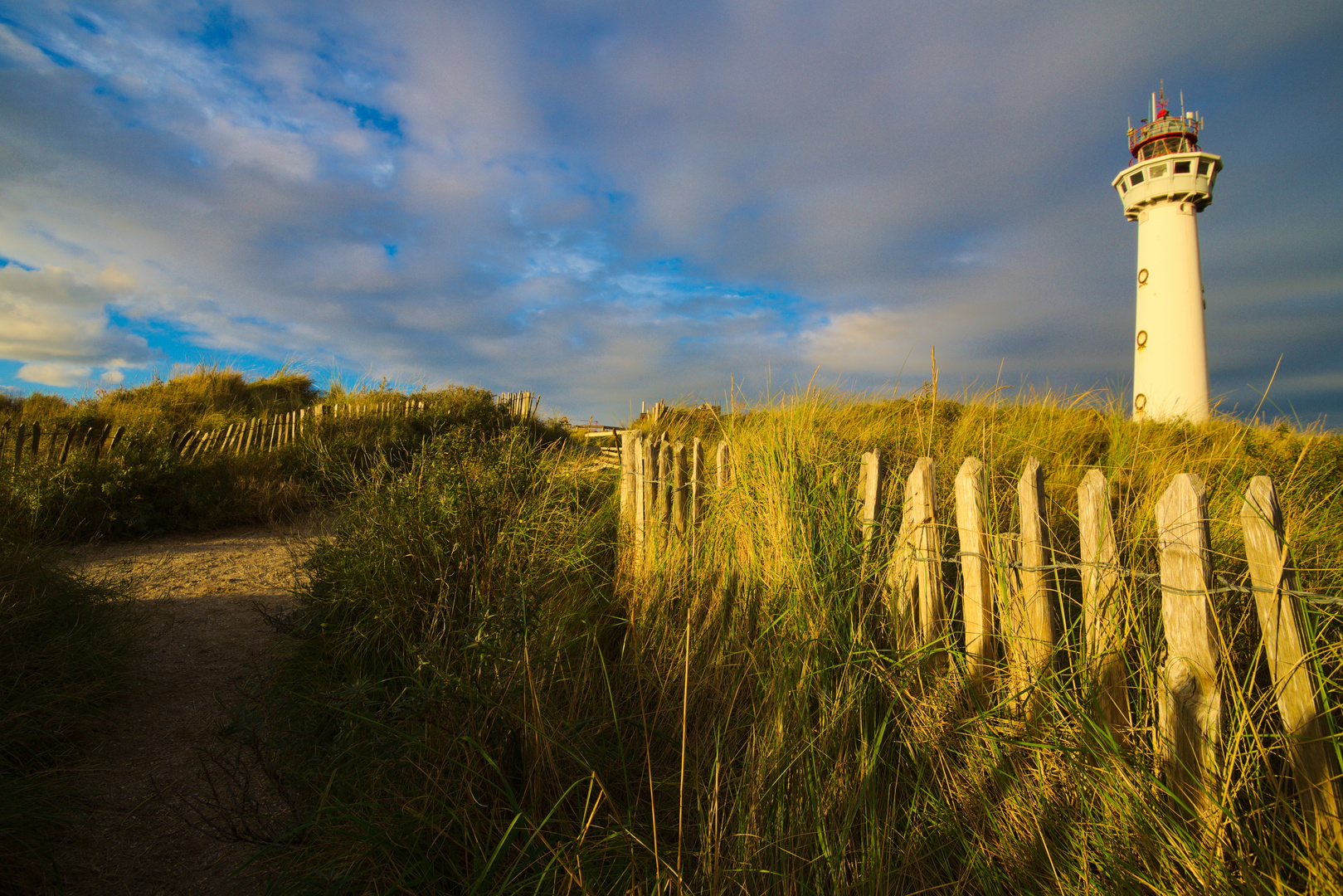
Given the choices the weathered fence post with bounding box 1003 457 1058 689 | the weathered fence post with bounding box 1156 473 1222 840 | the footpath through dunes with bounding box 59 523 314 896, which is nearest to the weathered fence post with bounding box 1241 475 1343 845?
the weathered fence post with bounding box 1156 473 1222 840

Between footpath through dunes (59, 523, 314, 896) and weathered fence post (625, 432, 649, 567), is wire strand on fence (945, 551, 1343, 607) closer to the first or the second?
weathered fence post (625, 432, 649, 567)

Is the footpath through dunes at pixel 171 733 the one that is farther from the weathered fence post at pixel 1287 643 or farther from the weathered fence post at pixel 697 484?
the weathered fence post at pixel 1287 643

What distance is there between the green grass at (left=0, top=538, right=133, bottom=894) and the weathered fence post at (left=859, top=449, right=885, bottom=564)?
10.6ft

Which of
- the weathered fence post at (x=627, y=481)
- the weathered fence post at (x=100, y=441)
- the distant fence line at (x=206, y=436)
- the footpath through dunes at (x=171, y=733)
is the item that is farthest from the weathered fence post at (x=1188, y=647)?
the weathered fence post at (x=100, y=441)

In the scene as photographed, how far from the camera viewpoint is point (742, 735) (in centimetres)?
238

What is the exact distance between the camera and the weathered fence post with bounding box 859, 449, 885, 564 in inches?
106

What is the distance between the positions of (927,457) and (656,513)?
1993 millimetres

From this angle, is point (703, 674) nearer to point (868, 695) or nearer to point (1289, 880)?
point (868, 695)

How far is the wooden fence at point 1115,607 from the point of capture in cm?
161

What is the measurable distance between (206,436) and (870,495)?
1144 centimetres

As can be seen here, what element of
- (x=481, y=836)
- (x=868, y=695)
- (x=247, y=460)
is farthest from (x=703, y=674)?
(x=247, y=460)

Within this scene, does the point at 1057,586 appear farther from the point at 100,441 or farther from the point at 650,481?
the point at 100,441

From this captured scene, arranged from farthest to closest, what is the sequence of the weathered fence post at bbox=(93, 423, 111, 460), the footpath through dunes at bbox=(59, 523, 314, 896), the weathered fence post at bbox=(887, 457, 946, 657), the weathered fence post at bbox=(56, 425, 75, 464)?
the weathered fence post at bbox=(93, 423, 111, 460) < the weathered fence post at bbox=(56, 425, 75, 464) < the weathered fence post at bbox=(887, 457, 946, 657) < the footpath through dunes at bbox=(59, 523, 314, 896)

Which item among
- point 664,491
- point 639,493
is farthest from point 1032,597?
point 639,493
